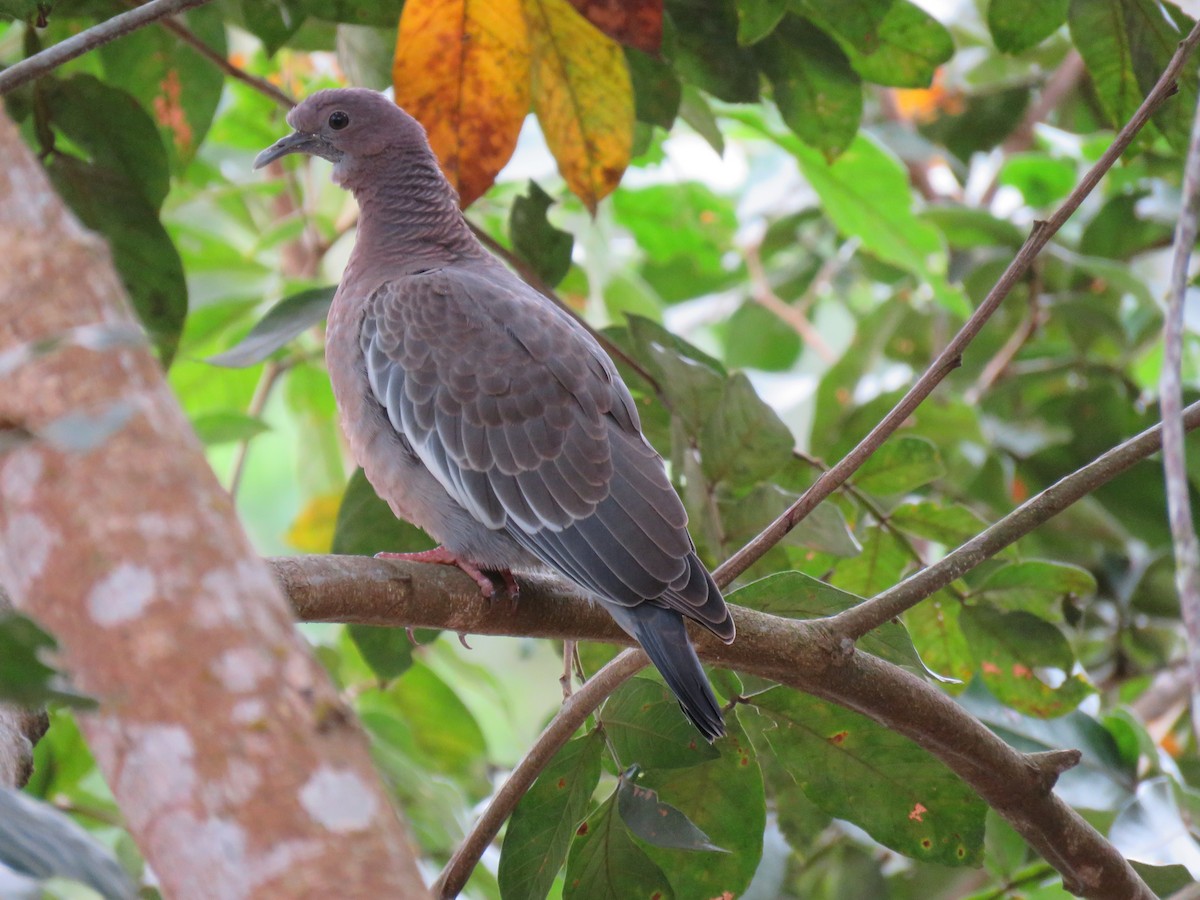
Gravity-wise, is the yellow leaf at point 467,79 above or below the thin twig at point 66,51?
below

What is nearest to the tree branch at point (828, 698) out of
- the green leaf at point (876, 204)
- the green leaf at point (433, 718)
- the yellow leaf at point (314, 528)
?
the green leaf at point (433, 718)

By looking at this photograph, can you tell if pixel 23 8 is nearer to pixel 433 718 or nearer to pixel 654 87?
pixel 654 87

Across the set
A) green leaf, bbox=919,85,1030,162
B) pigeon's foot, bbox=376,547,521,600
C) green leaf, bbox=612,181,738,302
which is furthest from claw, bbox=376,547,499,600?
green leaf, bbox=919,85,1030,162

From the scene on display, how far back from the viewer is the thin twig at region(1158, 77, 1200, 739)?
0.99m

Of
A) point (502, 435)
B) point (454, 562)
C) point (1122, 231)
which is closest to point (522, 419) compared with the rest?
point (502, 435)

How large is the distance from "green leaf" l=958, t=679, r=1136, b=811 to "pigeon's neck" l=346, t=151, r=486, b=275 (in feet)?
4.47

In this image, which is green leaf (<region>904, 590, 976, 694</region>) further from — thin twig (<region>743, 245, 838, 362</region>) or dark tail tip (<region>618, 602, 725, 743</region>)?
thin twig (<region>743, 245, 838, 362</region>)

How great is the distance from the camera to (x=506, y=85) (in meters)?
2.08

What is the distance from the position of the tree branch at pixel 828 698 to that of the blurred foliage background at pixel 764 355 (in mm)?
94

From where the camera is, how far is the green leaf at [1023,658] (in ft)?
7.45

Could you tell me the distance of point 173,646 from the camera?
32.9 inches

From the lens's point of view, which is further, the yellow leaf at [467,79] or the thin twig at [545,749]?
the yellow leaf at [467,79]

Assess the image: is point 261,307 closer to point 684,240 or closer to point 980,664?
point 684,240

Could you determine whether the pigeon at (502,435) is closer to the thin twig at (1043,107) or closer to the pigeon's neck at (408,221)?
the pigeon's neck at (408,221)
